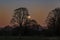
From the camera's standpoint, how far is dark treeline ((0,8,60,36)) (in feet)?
15.0

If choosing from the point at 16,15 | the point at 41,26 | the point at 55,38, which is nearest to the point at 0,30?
the point at 16,15

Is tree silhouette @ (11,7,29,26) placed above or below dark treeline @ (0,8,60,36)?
above

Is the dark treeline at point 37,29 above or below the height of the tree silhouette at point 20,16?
below

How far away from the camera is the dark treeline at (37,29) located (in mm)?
4566

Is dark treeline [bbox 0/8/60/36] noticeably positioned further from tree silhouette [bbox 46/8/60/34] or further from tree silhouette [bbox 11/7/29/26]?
tree silhouette [bbox 11/7/29/26]

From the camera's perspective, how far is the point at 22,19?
4598 mm

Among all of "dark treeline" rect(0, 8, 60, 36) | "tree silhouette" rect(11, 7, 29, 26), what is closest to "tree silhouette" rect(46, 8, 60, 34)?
"dark treeline" rect(0, 8, 60, 36)

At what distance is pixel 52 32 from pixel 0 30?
3.78 ft

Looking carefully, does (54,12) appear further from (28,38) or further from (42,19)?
(28,38)

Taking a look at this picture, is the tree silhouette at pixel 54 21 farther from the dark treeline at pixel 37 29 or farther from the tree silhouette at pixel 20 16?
the tree silhouette at pixel 20 16

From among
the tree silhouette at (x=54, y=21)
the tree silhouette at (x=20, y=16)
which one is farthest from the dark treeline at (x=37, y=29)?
the tree silhouette at (x=20, y=16)

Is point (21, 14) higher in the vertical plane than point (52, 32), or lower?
higher

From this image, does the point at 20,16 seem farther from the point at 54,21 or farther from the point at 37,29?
the point at 54,21

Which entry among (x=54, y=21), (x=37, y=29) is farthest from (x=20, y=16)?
(x=54, y=21)
